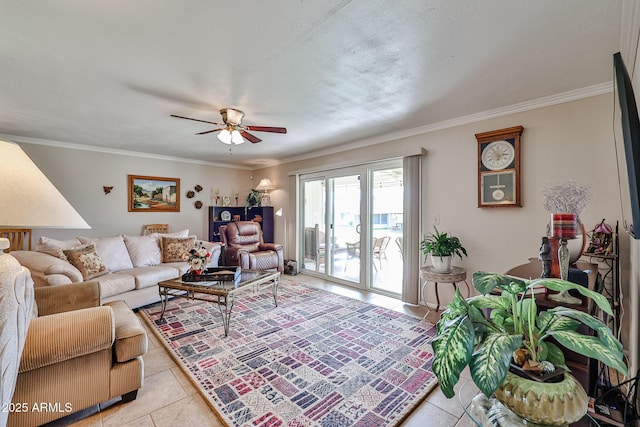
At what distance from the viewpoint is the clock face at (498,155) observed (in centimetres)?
289

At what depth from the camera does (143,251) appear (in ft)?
13.6

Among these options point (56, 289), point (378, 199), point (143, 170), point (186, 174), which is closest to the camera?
point (56, 289)

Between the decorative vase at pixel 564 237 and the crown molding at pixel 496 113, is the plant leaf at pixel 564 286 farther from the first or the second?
the crown molding at pixel 496 113

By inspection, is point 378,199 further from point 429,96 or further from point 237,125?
point 237,125

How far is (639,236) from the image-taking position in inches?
40.7

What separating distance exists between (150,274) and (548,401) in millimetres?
4109

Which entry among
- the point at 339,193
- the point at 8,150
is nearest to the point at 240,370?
the point at 8,150

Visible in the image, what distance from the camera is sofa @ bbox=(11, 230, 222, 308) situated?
274 centimetres

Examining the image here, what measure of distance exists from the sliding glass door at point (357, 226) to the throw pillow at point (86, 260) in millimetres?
3319

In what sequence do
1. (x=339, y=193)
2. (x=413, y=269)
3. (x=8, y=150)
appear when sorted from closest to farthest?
(x=8, y=150) → (x=413, y=269) → (x=339, y=193)

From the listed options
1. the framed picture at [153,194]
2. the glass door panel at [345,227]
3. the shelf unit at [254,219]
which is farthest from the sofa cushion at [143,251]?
the glass door panel at [345,227]

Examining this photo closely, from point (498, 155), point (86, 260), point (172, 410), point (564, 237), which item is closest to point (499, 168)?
point (498, 155)

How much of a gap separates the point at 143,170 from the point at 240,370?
4.64 metres

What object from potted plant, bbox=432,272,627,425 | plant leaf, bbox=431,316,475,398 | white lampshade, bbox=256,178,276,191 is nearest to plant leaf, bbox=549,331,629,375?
potted plant, bbox=432,272,627,425
